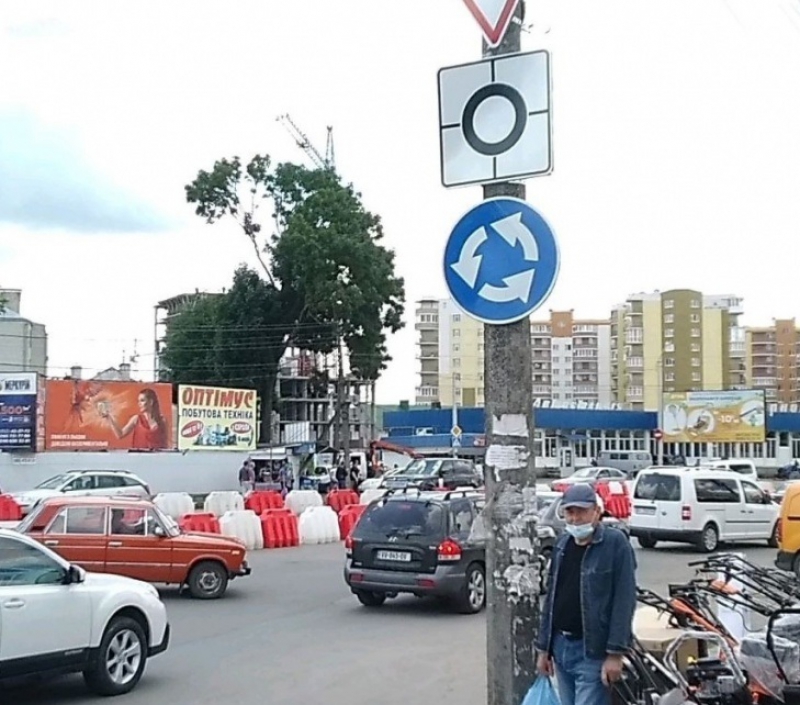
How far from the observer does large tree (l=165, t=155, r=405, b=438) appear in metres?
56.1

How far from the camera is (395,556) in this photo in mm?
15367

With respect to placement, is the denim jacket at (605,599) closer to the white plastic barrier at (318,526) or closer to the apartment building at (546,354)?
the white plastic barrier at (318,526)

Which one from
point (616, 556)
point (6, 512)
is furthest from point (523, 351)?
point (6, 512)

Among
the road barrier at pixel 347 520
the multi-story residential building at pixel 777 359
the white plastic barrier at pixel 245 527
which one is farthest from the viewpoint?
the multi-story residential building at pixel 777 359

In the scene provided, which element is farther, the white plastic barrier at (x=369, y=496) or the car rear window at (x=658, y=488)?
the white plastic barrier at (x=369, y=496)

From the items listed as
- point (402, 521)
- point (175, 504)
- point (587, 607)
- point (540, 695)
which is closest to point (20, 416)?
point (175, 504)

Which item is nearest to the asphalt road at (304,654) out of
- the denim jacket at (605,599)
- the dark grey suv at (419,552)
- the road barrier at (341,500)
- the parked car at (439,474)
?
the dark grey suv at (419,552)

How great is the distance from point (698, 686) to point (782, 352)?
178656 mm

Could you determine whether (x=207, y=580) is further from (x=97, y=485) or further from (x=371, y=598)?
(x=97, y=485)

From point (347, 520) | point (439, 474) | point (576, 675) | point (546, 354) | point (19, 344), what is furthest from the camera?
point (546, 354)

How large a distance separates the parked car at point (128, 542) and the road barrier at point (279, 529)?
793 centimetres

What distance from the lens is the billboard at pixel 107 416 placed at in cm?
4266

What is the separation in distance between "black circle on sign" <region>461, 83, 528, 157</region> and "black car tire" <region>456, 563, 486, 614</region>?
10.4 meters

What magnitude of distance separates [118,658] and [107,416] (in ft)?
116
